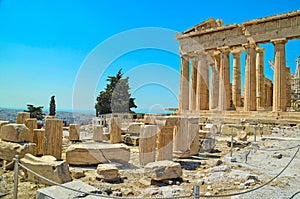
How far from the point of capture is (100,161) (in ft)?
30.1

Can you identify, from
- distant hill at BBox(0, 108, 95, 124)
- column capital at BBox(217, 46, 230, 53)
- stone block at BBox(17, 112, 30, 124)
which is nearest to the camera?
stone block at BBox(17, 112, 30, 124)

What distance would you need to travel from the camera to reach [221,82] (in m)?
24.4

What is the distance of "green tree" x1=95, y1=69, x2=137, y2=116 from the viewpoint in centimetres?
3791

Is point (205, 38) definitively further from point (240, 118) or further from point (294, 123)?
point (294, 123)

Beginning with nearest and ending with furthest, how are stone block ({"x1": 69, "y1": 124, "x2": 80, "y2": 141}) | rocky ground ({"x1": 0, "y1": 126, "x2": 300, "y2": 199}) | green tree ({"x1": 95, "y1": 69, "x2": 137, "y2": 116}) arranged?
1. rocky ground ({"x1": 0, "y1": 126, "x2": 300, "y2": 199})
2. stone block ({"x1": 69, "y1": 124, "x2": 80, "y2": 141})
3. green tree ({"x1": 95, "y1": 69, "x2": 137, "y2": 116})

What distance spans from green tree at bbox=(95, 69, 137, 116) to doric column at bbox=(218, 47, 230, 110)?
16924 millimetres

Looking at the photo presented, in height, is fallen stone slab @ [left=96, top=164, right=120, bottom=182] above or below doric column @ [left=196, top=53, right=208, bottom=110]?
below

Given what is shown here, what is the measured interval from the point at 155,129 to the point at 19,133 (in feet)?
15.4

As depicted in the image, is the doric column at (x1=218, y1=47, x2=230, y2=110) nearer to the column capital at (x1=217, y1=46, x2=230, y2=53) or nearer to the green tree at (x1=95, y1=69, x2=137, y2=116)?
Answer: the column capital at (x1=217, y1=46, x2=230, y2=53)

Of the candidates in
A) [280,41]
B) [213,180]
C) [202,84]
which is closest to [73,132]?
[213,180]

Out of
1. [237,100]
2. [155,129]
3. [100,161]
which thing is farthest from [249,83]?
[100,161]

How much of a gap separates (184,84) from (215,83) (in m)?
3.23

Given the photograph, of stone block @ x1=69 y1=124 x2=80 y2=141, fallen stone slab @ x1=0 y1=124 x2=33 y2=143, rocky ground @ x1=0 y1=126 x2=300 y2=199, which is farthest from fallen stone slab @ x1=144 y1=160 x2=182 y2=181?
stone block @ x1=69 y1=124 x2=80 y2=141

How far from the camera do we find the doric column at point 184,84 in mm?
27219
